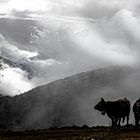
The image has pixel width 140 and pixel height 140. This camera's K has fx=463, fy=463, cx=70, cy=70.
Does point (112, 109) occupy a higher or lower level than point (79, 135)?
higher

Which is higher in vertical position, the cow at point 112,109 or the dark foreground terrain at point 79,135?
the cow at point 112,109

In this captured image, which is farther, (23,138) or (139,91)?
(139,91)

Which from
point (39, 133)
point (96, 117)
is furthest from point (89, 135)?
point (96, 117)

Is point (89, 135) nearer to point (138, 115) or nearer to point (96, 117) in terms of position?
point (138, 115)

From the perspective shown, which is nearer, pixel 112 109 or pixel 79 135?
pixel 79 135

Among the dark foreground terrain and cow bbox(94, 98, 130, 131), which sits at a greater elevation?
cow bbox(94, 98, 130, 131)

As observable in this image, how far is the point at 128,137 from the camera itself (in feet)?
119

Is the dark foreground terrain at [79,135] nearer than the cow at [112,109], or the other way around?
the dark foreground terrain at [79,135]

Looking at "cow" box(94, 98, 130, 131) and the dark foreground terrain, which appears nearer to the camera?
the dark foreground terrain

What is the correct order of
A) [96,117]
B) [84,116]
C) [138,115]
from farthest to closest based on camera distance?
1. [84,116]
2. [96,117]
3. [138,115]

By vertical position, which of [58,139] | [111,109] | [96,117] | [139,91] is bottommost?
[58,139]

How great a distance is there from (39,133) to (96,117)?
432ft

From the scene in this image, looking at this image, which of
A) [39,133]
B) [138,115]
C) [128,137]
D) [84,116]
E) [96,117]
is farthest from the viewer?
[84,116]

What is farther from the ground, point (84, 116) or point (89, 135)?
point (84, 116)
